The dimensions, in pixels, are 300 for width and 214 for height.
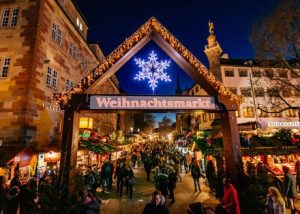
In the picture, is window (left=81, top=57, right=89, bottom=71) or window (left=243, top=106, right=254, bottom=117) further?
window (left=243, top=106, right=254, bottom=117)

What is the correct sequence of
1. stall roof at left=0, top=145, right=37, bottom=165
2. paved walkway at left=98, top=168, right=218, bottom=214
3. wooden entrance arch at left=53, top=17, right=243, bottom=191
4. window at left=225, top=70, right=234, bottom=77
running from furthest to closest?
window at left=225, top=70, right=234, bottom=77 < stall roof at left=0, top=145, right=37, bottom=165 < paved walkway at left=98, top=168, right=218, bottom=214 < wooden entrance arch at left=53, top=17, right=243, bottom=191

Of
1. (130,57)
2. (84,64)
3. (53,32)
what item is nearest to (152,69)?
(130,57)

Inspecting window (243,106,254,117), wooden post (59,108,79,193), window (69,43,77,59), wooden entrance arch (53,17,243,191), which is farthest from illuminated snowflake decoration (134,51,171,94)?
window (243,106,254,117)

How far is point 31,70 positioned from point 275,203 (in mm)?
15156

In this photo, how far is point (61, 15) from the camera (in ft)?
57.7

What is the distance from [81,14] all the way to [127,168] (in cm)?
2043

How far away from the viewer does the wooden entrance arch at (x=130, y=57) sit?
7.61 m

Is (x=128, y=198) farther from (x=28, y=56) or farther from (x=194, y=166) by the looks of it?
(x=28, y=56)

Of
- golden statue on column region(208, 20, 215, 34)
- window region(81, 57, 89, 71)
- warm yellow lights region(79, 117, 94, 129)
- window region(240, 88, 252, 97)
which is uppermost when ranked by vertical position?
golden statue on column region(208, 20, 215, 34)

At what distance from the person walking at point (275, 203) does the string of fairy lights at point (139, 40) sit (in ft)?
12.6

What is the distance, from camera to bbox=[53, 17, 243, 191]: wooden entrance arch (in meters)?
7.61

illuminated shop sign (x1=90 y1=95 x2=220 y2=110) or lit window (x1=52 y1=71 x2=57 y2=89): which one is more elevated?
lit window (x1=52 y1=71 x2=57 y2=89)

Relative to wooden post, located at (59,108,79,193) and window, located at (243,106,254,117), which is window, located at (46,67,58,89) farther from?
window, located at (243,106,254,117)

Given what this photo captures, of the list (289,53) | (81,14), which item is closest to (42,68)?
(81,14)
